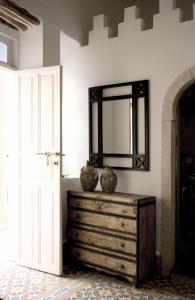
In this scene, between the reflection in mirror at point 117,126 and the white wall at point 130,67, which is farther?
the reflection in mirror at point 117,126

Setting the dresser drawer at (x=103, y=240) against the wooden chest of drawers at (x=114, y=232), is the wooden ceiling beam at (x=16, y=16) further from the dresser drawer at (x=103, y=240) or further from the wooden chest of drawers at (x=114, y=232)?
the dresser drawer at (x=103, y=240)

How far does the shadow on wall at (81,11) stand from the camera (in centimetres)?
365

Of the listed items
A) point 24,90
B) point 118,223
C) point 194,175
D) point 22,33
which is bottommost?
point 118,223

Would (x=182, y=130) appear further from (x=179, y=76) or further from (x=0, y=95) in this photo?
(x=0, y=95)

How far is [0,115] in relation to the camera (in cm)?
536

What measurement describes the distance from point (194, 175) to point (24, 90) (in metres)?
3.11

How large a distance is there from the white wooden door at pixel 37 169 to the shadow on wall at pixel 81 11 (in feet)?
2.58

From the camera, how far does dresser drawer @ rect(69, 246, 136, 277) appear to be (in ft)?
10.2

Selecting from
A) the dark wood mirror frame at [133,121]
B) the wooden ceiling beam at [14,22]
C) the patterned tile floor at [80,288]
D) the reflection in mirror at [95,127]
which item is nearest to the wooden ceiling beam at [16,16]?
the wooden ceiling beam at [14,22]

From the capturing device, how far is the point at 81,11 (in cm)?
427

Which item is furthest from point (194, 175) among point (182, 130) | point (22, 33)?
point (22, 33)

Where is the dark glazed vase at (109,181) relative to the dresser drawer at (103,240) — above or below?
above

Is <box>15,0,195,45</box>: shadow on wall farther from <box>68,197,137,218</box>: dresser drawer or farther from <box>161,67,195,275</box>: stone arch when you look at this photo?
<box>68,197,137,218</box>: dresser drawer

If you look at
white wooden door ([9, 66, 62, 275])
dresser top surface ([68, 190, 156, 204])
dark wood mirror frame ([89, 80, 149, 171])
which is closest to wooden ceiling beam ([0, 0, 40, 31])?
white wooden door ([9, 66, 62, 275])
